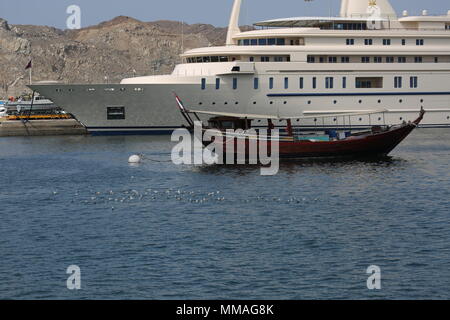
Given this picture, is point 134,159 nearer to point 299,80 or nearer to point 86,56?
point 299,80

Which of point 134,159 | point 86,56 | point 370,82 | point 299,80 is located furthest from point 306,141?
point 86,56

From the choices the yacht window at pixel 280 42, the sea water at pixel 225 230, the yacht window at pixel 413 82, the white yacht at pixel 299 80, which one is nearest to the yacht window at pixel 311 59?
the white yacht at pixel 299 80

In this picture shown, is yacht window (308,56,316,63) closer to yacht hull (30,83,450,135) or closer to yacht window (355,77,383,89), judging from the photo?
yacht hull (30,83,450,135)

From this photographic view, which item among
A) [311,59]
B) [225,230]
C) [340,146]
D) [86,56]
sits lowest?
[225,230]

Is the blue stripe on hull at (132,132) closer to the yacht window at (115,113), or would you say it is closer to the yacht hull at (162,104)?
the yacht hull at (162,104)

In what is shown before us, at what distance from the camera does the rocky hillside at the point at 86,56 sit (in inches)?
6412

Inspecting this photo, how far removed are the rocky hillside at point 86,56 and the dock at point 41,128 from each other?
71413 millimetres

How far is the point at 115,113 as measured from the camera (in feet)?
231

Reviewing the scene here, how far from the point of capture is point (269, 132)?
5456 centimetres

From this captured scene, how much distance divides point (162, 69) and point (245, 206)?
144 metres

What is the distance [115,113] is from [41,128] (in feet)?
40.6

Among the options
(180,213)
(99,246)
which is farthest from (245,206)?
(99,246)

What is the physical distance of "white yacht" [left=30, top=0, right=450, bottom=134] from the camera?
69000 millimetres

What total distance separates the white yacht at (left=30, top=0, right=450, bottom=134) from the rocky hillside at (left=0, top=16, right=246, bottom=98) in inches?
3233
